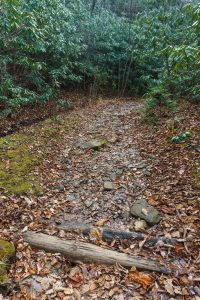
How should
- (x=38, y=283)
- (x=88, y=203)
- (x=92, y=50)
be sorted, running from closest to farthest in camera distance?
(x=38, y=283), (x=88, y=203), (x=92, y=50)

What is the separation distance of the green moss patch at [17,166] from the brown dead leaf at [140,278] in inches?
83.2

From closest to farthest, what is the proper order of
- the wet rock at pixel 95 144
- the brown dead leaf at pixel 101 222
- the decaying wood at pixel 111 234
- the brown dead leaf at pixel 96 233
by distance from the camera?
the decaying wood at pixel 111 234, the brown dead leaf at pixel 96 233, the brown dead leaf at pixel 101 222, the wet rock at pixel 95 144

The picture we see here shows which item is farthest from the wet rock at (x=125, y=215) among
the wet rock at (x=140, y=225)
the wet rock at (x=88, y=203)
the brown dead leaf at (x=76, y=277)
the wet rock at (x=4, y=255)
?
the wet rock at (x=4, y=255)

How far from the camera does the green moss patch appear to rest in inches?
158

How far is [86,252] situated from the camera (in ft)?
8.85

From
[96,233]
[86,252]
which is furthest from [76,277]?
[96,233]

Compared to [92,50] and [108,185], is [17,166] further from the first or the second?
[92,50]

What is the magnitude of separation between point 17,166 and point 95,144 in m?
2.09

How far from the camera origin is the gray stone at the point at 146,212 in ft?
10.3

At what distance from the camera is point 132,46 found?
13836mm

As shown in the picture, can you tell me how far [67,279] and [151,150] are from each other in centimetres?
333

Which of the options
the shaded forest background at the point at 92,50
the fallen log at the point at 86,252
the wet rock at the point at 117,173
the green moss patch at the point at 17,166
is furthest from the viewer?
the shaded forest background at the point at 92,50

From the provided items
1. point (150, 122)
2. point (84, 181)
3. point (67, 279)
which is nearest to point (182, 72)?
point (150, 122)

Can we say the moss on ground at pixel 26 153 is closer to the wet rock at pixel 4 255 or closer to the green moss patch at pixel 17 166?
the green moss patch at pixel 17 166
